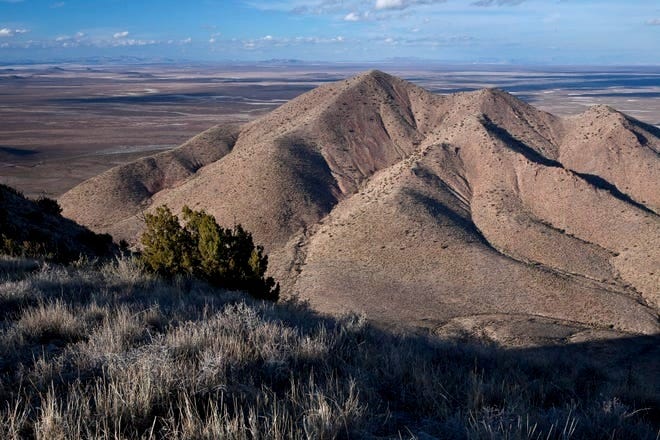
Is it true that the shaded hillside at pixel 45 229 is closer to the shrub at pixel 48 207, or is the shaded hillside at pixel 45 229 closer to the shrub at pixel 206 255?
the shrub at pixel 48 207

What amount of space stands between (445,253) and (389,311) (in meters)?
9.99

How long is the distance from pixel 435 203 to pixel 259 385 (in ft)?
147

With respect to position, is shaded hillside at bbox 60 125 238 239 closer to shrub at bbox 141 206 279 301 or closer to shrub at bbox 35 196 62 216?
shrub at bbox 35 196 62 216

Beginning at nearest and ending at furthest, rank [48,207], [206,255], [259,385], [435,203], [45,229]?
[259,385], [206,255], [45,229], [48,207], [435,203]

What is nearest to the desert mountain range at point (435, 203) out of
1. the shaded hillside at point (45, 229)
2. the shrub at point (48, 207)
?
the shaded hillside at point (45, 229)

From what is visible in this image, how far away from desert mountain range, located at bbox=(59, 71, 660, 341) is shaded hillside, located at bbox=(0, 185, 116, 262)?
606 inches

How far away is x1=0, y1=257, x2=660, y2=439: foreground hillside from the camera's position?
455 centimetres

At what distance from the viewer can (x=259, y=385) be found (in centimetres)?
564

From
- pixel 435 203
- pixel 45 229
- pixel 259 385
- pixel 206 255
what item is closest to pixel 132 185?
pixel 435 203

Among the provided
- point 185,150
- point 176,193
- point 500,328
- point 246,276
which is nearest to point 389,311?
point 500,328

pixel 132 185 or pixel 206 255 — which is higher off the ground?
pixel 206 255

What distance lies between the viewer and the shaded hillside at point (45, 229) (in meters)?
20.5

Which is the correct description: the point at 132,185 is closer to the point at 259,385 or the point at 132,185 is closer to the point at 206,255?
the point at 206,255

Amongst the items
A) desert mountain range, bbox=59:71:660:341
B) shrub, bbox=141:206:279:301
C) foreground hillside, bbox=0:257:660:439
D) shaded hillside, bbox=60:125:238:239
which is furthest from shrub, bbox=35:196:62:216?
shaded hillside, bbox=60:125:238:239
